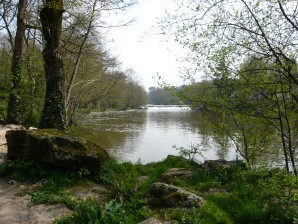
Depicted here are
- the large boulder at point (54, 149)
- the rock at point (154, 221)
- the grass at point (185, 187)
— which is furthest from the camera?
the large boulder at point (54, 149)

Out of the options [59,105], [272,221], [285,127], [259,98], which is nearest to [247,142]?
[285,127]

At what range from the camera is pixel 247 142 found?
7570 mm

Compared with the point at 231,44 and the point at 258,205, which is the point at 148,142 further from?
the point at 258,205

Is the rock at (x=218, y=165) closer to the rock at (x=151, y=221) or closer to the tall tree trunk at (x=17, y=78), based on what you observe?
the rock at (x=151, y=221)

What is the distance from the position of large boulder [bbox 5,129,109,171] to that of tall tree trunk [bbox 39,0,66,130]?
130cm

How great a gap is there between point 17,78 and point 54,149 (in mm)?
8688

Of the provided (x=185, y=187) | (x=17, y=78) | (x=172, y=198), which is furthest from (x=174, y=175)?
(x=17, y=78)

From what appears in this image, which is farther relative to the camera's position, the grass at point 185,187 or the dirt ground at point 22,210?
the dirt ground at point 22,210

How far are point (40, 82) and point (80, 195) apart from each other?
32.3ft

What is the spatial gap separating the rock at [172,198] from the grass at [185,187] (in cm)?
14

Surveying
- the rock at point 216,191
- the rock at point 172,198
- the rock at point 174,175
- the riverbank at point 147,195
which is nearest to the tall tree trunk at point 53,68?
the riverbank at point 147,195

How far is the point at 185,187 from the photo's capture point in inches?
214

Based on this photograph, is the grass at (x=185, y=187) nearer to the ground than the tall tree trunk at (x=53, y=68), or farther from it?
nearer to the ground

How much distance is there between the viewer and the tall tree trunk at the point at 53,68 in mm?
7527
